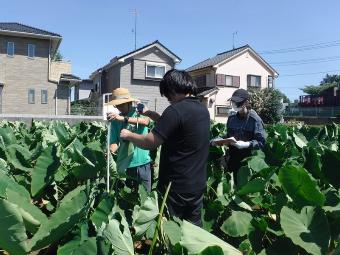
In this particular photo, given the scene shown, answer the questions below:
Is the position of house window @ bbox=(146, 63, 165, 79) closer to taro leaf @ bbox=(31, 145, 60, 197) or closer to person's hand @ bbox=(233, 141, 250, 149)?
person's hand @ bbox=(233, 141, 250, 149)

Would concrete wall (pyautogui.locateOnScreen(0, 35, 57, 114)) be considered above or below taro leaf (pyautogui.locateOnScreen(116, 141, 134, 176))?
above

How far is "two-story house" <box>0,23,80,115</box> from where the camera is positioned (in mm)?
30172

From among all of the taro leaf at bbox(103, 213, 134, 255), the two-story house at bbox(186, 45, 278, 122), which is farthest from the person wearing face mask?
the two-story house at bbox(186, 45, 278, 122)

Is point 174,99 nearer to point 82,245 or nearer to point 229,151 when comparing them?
point 82,245

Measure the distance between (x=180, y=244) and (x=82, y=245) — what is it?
14.1 inches

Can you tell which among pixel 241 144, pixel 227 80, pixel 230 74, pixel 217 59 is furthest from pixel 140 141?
pixel 217 59

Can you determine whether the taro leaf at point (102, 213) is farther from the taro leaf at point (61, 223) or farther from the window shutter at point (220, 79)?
the window shutter at point (220, 79)

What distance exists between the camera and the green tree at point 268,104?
1500 inches

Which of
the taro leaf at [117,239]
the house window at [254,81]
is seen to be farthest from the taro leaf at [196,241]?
the house window at [254,81]

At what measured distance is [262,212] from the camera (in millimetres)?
2826

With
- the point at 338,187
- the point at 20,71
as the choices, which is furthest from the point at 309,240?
the point at 20,71

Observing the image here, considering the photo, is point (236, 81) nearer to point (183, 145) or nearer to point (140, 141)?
point (183, 145)

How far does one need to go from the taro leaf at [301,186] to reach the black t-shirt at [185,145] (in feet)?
3.21

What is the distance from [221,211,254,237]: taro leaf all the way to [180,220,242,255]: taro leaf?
758mm
